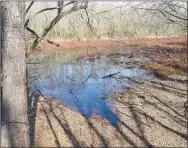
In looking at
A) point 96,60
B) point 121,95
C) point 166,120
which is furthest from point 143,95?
point 96,60

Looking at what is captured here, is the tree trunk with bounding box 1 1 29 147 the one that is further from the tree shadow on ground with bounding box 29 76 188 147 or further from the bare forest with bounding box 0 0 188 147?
the tree shadow on ground with bounding box 29 76 188 147

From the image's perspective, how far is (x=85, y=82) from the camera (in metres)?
18.1

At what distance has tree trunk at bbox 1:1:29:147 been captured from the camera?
4371 mm

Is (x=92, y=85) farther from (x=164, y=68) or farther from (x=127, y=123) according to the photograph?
(x=164, y=68)

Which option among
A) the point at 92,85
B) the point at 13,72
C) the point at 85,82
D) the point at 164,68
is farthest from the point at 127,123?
the point at 164,68

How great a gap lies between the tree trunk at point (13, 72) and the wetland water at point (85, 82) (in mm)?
4774

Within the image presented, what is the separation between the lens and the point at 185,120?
11086 millimetres

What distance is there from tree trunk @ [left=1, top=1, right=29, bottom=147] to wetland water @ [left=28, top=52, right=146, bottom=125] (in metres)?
4.77

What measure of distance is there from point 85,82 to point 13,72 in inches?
540

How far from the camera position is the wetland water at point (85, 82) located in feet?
44.1

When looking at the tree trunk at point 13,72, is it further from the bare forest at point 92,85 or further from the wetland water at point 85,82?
the wetland water at point 85,82

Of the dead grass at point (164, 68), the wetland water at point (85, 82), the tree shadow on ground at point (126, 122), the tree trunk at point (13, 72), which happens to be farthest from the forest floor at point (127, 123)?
the dead grass at point (164, 68)

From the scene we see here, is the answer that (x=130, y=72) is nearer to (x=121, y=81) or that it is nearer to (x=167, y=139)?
(x=121, y=81)

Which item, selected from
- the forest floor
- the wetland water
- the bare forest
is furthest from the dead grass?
the forest floor
